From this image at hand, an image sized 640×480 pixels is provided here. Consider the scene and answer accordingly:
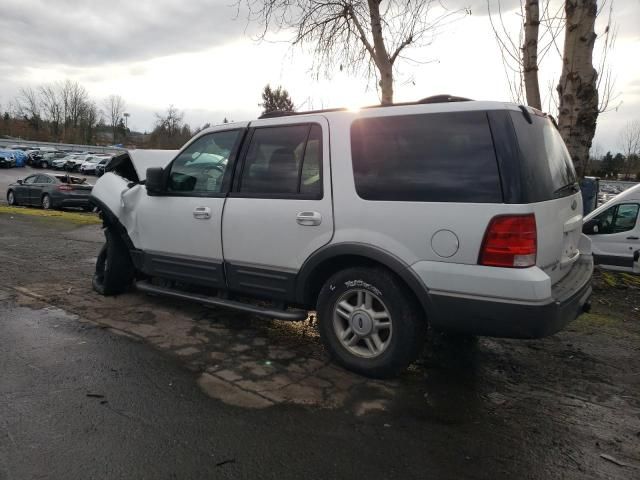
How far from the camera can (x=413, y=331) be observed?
336cm

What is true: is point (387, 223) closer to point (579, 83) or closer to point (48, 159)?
point (579, 83)

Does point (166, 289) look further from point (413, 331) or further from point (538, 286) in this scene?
point (538, 286)

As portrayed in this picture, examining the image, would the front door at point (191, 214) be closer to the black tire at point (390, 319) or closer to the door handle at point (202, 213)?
the door handle at point (202, 213)

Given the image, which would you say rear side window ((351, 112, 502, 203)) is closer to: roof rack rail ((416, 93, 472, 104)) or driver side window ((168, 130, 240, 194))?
roof rack rail ((416, 93, 472, 104))

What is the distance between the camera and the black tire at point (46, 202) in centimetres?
1831

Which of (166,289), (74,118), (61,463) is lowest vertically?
(61,463)

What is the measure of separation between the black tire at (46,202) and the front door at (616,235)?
17697 mm

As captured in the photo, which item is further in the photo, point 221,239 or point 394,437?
point 221,239

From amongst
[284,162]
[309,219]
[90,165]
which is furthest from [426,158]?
[90,165]

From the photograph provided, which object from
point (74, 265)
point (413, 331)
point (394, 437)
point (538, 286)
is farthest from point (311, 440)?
point (74, 265)

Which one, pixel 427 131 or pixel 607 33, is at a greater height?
pixel 607 33

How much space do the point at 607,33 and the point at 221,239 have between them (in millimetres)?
7884

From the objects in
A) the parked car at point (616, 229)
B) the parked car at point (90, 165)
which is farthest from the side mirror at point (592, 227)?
the parked car at point (90, 165)

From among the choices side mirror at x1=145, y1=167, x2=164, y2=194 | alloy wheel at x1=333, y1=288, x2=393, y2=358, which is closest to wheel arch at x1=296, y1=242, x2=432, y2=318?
alloy wheel at x1=333, y1=288, x2=393, y2=358
